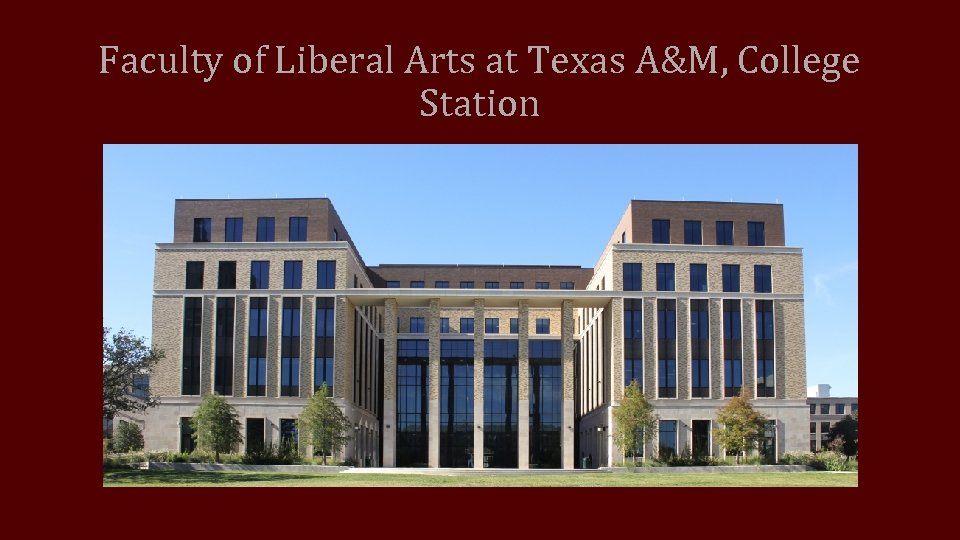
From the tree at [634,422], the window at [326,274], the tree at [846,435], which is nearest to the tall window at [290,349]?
the window at [326,274]

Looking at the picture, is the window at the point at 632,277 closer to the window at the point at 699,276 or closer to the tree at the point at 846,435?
the window at the point at 699,276

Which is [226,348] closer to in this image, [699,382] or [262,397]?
[262,397]

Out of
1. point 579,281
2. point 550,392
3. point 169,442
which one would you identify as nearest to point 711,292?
point 550,392

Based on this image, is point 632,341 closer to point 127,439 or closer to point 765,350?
point 765,350

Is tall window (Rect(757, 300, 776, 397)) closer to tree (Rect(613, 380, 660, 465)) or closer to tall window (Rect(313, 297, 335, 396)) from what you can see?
tree (Rect(613, 380, 660, 465))

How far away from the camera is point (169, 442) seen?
6850 centimetres

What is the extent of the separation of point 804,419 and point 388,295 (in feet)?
103

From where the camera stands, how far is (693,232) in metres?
73.0

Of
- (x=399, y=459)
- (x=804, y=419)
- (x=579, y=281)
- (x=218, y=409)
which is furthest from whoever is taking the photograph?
(x=579, y=281)

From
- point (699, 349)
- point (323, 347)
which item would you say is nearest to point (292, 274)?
point (323, 347)

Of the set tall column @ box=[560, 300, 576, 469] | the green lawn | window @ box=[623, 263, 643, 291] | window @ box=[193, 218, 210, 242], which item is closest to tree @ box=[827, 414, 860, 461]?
window @ box=[623, 263, 643, 291]

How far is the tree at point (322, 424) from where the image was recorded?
214ft

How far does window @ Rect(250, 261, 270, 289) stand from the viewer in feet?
233

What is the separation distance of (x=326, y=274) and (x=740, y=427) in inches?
1226
